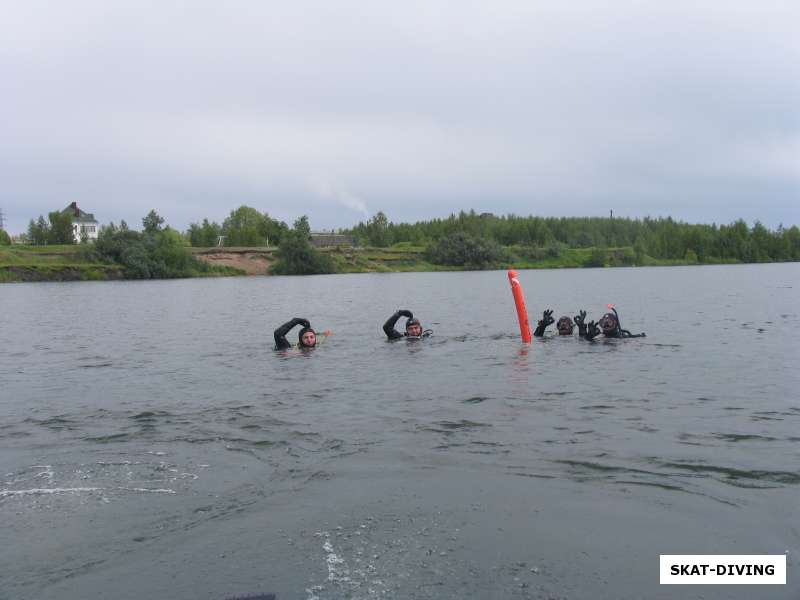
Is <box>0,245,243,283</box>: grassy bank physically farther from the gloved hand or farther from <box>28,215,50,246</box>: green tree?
the gloved hand

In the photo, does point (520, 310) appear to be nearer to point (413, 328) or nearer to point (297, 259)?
point (413, 328)

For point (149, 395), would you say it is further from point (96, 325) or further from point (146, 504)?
point (96, 325)

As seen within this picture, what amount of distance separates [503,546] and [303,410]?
7.60 meters

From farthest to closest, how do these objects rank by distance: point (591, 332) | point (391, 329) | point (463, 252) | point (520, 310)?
point (463, 252), point (391, 329), point (520, 310), point (591, 332)

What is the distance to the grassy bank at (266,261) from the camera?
10181 cm

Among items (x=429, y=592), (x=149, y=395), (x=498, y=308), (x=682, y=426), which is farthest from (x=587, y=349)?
(x=498, y=308)

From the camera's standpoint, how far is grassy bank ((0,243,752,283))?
334 ft

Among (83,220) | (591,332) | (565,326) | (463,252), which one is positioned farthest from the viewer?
(83,220)

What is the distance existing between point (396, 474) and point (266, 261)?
122758mm

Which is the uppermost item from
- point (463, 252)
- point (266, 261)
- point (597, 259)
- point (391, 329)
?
point (463, 252)

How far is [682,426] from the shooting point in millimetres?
12680

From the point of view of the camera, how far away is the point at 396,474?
10102 mm

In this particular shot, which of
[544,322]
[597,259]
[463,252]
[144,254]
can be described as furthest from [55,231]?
[544,322]

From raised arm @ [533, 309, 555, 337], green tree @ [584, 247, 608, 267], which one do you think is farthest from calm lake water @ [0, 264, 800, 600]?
green tree @ [584, 247, 608, 267]
